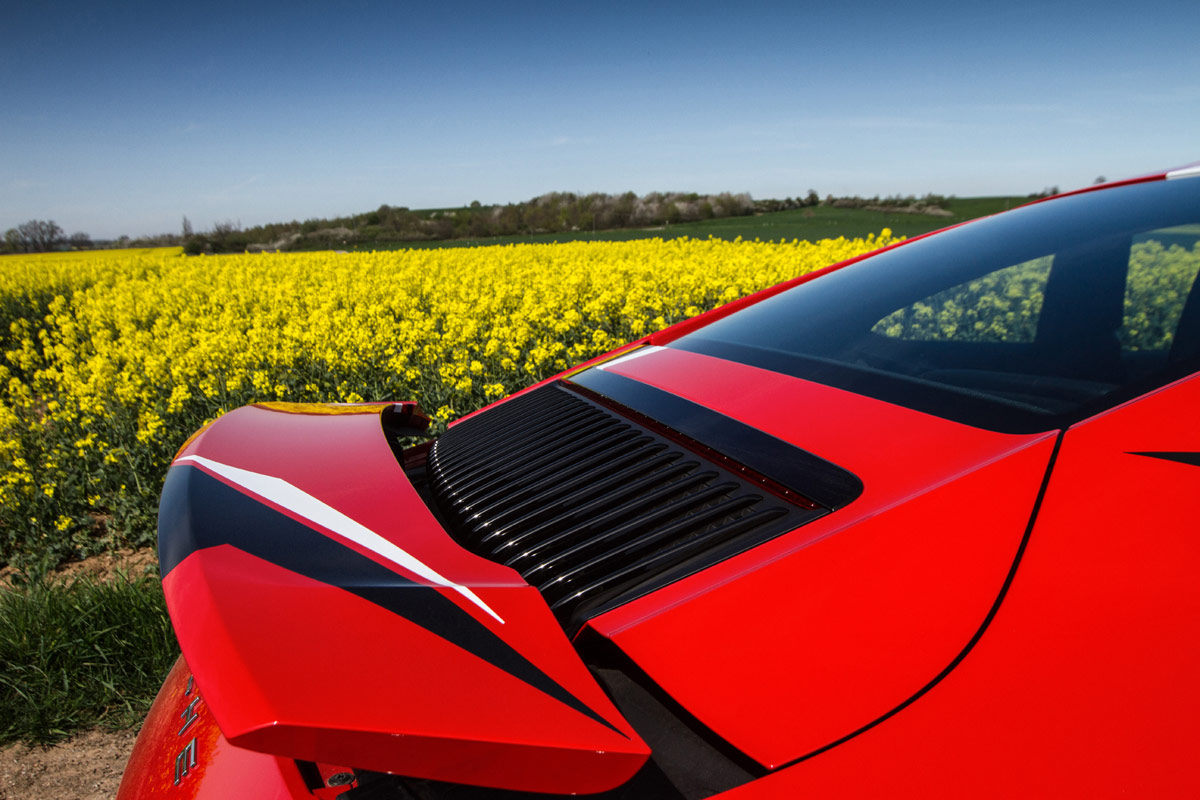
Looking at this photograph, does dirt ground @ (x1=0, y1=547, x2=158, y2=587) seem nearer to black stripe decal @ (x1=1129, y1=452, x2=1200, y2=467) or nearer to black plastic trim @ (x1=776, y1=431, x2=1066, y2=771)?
black plastic trim @ (x1=776, y1=431, x2=1066, y2=771)

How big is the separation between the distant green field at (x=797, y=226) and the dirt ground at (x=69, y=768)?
57.2ft

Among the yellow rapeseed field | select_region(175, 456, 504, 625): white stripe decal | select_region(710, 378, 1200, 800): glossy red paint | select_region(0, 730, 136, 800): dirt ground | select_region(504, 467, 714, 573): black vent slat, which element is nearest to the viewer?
select_region(710, 378, 1200, 800): glossy red paint

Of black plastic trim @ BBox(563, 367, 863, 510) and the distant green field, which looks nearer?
black plastic trim @ BBox(563, 367, 863, 510)

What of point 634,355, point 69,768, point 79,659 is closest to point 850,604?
point 634,355

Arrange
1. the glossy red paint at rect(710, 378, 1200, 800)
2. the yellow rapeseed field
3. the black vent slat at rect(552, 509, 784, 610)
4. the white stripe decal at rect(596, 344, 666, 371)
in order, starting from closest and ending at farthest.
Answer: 1. the glossy red paint at rect(710, 378, 1200, 800)
2. the black vent slat at rect(552, 509, 784, 610)
3. the white stripe decal at rect(596, 344, 666, 371)
4. the yellow rapeseed field

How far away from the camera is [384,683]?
0.66 metres

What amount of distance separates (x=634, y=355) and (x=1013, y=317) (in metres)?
0.99

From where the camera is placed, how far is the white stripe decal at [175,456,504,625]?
0.82 meters

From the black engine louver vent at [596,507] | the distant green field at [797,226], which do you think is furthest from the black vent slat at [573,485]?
the distant green field at [797,226]

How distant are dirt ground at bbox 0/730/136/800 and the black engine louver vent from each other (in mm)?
1794

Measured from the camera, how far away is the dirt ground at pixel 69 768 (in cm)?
218

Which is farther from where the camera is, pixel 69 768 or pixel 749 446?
pixel 69 768

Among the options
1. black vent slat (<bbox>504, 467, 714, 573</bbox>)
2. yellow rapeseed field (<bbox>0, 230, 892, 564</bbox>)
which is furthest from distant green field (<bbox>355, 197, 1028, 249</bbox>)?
black vent slat (<bbox>504, 467, 714, 573</bbox>)

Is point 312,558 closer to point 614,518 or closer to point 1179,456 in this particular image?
point 614,518
